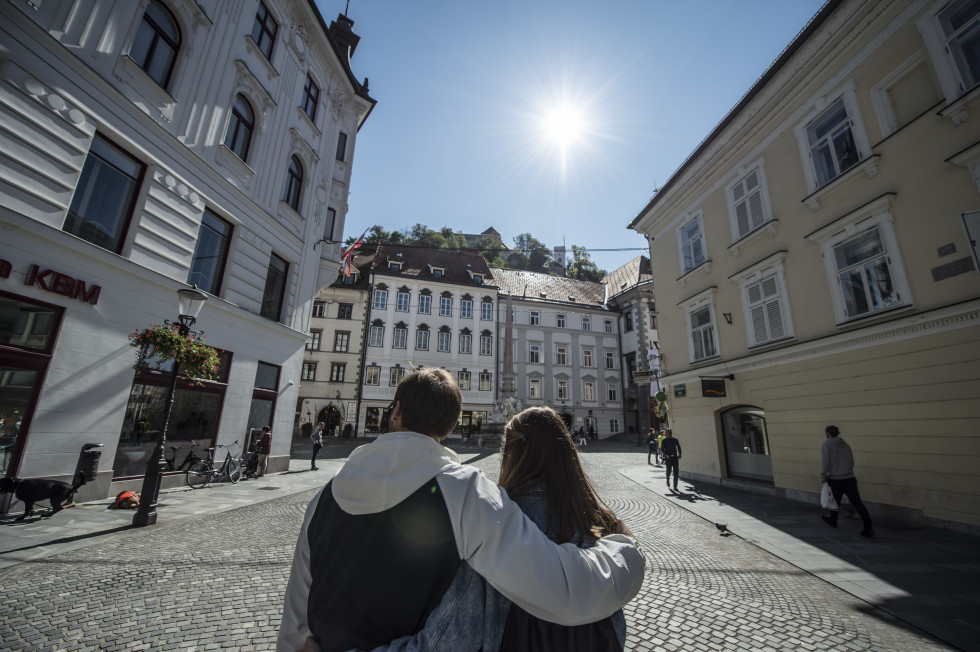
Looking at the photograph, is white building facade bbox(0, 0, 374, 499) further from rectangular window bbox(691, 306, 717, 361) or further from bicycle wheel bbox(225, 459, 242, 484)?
rectangular window bbox(691, 306, 717, 361)

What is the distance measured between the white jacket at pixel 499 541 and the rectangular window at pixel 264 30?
52.1ft

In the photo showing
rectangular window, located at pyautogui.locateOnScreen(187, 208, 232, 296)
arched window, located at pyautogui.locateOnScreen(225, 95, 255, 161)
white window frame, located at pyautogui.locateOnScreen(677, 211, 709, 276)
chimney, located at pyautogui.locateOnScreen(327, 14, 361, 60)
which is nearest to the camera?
rectangular window, located at pyautogui.locateOnScreen(187, 208, 232, 296)

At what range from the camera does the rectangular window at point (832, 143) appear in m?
9.55

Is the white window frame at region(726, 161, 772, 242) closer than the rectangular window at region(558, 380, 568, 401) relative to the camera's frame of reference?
Yes

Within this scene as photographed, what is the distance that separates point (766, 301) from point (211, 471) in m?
15.8

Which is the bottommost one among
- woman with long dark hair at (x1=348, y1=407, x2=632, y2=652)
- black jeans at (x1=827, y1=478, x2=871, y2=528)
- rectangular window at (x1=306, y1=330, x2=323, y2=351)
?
black jeans at (x1=827, y1=478, x2=871, y2=528)

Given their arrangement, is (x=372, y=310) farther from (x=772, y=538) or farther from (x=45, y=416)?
(x=772, y=538)

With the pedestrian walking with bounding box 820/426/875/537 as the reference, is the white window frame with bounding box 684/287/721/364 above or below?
above

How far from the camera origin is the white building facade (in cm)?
699

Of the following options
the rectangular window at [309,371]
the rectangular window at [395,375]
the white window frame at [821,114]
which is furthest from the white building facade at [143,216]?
the rectangular window at [309,371]

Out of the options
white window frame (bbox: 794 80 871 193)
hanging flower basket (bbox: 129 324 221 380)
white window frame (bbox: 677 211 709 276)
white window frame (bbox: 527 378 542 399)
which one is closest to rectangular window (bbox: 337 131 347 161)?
hanging flower basket (bbox: 129 324 221 380)

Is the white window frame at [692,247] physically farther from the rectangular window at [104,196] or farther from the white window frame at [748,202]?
the rectangular window at [104,196]

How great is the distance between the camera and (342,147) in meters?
17.8

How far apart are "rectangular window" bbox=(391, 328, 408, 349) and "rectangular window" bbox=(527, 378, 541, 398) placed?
12.1m
